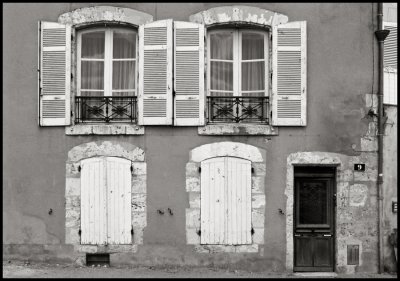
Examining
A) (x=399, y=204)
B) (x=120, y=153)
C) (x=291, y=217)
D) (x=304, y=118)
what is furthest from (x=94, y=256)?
(x=399, y=204)

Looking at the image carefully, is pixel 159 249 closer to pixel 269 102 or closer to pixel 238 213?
pixel 238 213

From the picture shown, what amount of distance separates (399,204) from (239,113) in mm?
3285

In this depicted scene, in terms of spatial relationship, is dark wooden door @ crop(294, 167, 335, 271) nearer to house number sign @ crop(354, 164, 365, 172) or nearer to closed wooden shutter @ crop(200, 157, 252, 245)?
house number sign @ crop(354, 164, 365, 172)

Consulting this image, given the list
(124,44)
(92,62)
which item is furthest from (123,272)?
(124,44)

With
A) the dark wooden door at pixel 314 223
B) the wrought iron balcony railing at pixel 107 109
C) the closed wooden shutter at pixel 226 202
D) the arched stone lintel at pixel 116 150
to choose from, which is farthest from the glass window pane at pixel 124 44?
the dark wooden door at pixel 314 223

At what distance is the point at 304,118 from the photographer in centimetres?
983

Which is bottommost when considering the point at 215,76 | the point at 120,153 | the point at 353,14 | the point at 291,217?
the point at 291,217

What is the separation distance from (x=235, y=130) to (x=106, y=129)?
2.26 metres

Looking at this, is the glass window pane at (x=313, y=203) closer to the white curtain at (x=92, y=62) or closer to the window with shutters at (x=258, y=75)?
the window with shutters at (x=258, y=75)

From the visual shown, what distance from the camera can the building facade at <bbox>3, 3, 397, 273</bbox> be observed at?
386 inches

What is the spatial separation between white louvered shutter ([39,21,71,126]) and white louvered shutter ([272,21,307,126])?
3667mm

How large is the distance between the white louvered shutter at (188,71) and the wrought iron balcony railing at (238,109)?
0.99 feet

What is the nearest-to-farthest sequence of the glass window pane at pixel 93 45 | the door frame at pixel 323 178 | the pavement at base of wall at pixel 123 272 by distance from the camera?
the pavement at base of wall at pixel 123 272
the door frame at pixel 323 178
the glass window pane at pixel 93 45

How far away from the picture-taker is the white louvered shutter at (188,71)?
388 inches
